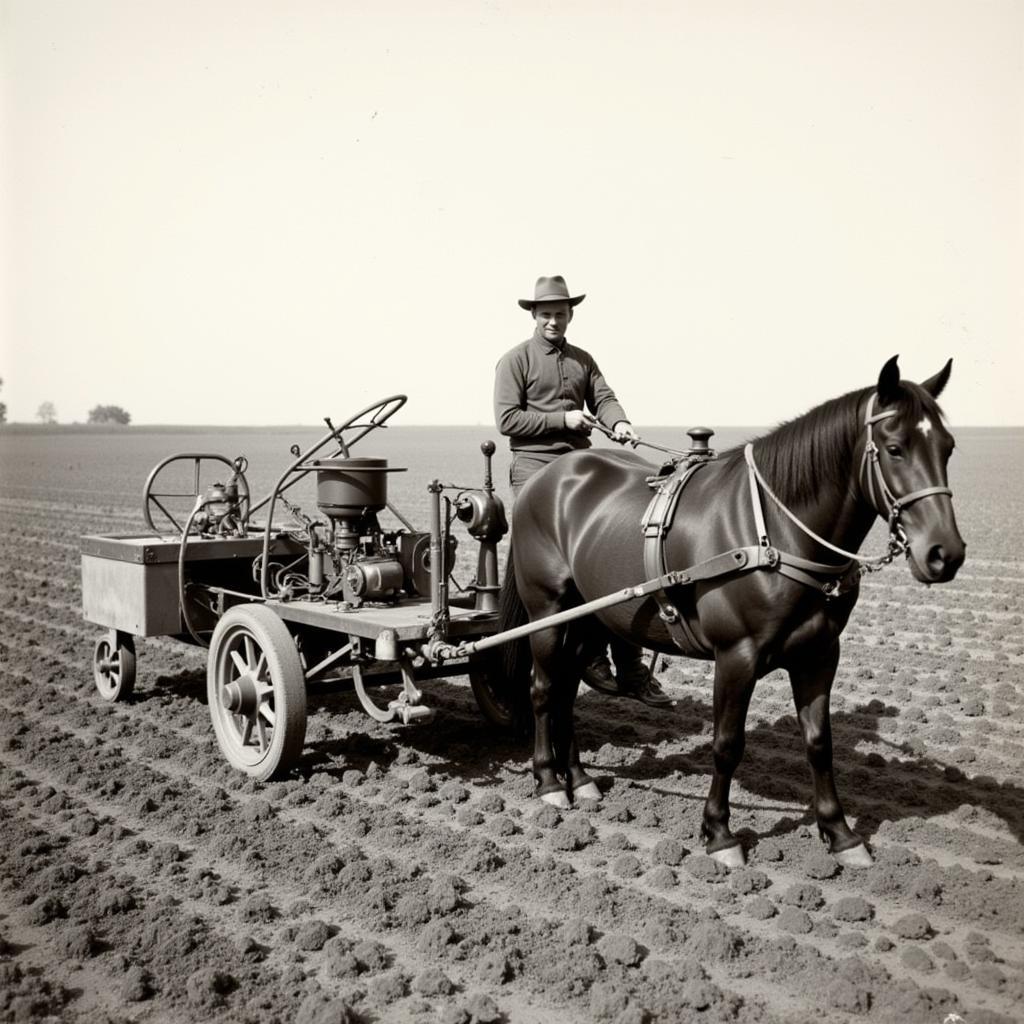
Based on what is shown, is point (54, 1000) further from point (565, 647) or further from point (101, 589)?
point (101, 589)

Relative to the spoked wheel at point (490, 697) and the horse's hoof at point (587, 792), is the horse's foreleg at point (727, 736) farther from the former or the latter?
the spoked wheel at point (490, 697)

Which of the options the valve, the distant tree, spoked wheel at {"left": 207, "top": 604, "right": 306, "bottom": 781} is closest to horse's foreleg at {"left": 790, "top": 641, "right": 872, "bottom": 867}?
the valve

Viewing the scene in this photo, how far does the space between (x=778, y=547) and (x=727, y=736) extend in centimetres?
90

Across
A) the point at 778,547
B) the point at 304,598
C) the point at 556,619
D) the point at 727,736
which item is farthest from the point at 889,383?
the point at 304,598

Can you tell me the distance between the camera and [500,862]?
4.31 m

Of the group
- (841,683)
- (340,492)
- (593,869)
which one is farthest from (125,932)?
(841,683)

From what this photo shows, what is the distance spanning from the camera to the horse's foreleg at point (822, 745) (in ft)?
14.2

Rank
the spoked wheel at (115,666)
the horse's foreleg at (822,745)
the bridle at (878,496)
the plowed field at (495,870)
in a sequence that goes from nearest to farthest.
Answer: the plowed field at (495,870) < the bridle at (878,496) < the horse's foreleg at (822,745) < the spoked wheel at (115,666)

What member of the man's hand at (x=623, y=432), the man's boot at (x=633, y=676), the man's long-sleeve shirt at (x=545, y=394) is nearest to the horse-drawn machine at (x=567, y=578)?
the man's hand at (x=623, y=432)

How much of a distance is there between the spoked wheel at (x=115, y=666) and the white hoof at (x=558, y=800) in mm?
3399

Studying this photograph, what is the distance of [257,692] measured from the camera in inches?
218

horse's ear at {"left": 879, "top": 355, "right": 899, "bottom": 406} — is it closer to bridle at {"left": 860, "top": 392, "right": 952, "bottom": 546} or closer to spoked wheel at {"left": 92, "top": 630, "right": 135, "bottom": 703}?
bridle at {"left": 860, "top": 392, "right": 952, "bottom": 546}

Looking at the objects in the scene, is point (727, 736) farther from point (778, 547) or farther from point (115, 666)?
point (115, 666)

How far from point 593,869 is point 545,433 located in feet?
8.35
